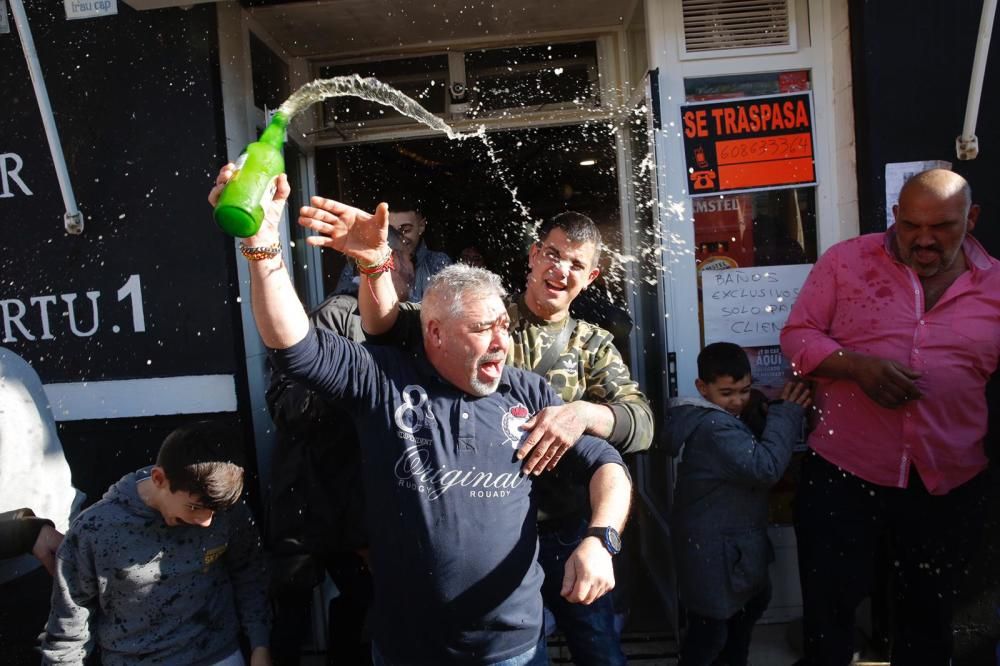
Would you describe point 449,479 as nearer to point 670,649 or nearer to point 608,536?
point 608,536

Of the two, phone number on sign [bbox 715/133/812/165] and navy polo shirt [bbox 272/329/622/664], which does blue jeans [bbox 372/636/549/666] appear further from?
phone number on sign [bbox 715/133/812/165]

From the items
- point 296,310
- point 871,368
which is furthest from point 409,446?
point 871,368

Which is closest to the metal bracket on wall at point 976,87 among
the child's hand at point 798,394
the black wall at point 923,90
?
the black wall at point 923,90

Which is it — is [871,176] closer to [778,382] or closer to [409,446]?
[778,382]

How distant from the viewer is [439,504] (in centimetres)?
197

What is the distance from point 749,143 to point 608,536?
→ 7.47ft

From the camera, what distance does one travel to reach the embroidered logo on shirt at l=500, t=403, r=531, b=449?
6.78 ft

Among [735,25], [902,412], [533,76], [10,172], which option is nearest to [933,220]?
[902,412]

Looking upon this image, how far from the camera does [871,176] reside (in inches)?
129

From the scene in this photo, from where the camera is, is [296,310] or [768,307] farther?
[768,307]

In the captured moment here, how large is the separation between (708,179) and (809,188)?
50cm

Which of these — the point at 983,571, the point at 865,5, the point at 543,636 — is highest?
the point at 865,5

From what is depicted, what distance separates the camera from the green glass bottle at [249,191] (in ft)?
5.46

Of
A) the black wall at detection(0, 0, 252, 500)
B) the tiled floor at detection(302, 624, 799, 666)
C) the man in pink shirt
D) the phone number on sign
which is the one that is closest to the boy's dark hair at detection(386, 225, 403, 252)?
the black wall at detection(0, 0, 252, 500)
